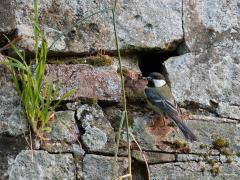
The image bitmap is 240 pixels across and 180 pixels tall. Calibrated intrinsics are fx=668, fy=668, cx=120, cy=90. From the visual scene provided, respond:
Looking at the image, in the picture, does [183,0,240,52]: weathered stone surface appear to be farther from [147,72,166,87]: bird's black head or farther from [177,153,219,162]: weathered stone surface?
[177,153,219,162]: weathered stone surface

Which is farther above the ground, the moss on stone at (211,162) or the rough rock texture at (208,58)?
the rough rock texture at (208,58)

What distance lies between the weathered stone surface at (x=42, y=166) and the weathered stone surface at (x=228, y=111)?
0.87 metres

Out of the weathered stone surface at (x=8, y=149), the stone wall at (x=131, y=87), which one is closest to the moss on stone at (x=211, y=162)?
the stone wall at (x=131, y=87)

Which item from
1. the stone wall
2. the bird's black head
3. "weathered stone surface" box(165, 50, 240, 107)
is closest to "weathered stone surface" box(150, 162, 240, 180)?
the stone wall

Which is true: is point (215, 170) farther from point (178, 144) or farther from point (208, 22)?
point (208, 22)

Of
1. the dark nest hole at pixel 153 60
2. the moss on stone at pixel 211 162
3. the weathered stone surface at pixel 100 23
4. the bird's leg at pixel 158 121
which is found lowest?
the moss on stone at pixel 211 162

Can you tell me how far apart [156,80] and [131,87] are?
0.16 meters

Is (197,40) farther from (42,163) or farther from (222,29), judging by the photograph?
(42,163)

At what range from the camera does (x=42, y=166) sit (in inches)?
127

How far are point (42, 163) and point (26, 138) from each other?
15 centimetres

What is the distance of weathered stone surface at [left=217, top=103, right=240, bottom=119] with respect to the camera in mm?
3613

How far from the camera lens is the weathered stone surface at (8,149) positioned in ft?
10.4

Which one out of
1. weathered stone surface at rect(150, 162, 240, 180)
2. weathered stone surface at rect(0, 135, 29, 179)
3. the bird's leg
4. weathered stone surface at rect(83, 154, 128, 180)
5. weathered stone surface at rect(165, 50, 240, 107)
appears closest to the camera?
weathered stone surface at rect(0, 135, 29, 179)

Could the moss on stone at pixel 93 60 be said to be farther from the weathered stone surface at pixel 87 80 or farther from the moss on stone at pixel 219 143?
the moss on stone at pixel 219 143
